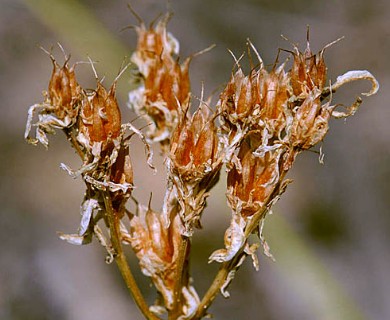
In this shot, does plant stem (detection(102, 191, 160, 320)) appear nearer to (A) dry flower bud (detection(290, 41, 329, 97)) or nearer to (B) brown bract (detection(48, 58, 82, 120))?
(B) brown bract (detection(48, 58, 82, 120))

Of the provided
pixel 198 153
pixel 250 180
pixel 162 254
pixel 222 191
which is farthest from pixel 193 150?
pixel 222 191

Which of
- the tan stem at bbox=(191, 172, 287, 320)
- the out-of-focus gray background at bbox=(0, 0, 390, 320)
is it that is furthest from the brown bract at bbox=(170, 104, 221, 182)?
the out-of-focus gray background at bbox=(0, 0, 390, 320)

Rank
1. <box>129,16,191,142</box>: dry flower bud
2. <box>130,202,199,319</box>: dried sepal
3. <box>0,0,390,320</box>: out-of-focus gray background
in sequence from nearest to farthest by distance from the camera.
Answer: <box>130,202,199,319</box>: dried sepal < <box>129,16,191,142</box>: dry flower bud < <box>0,0,390,320</box>: out-of-focus gray background

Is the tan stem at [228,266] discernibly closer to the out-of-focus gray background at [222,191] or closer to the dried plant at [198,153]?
the dried plant at [198,153]

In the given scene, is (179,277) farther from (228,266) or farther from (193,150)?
(193,150)

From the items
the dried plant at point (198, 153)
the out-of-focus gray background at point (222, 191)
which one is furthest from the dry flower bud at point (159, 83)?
the out-of-focus gray background at point (222, 191)

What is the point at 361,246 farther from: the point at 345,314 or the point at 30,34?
the point at 30,34
